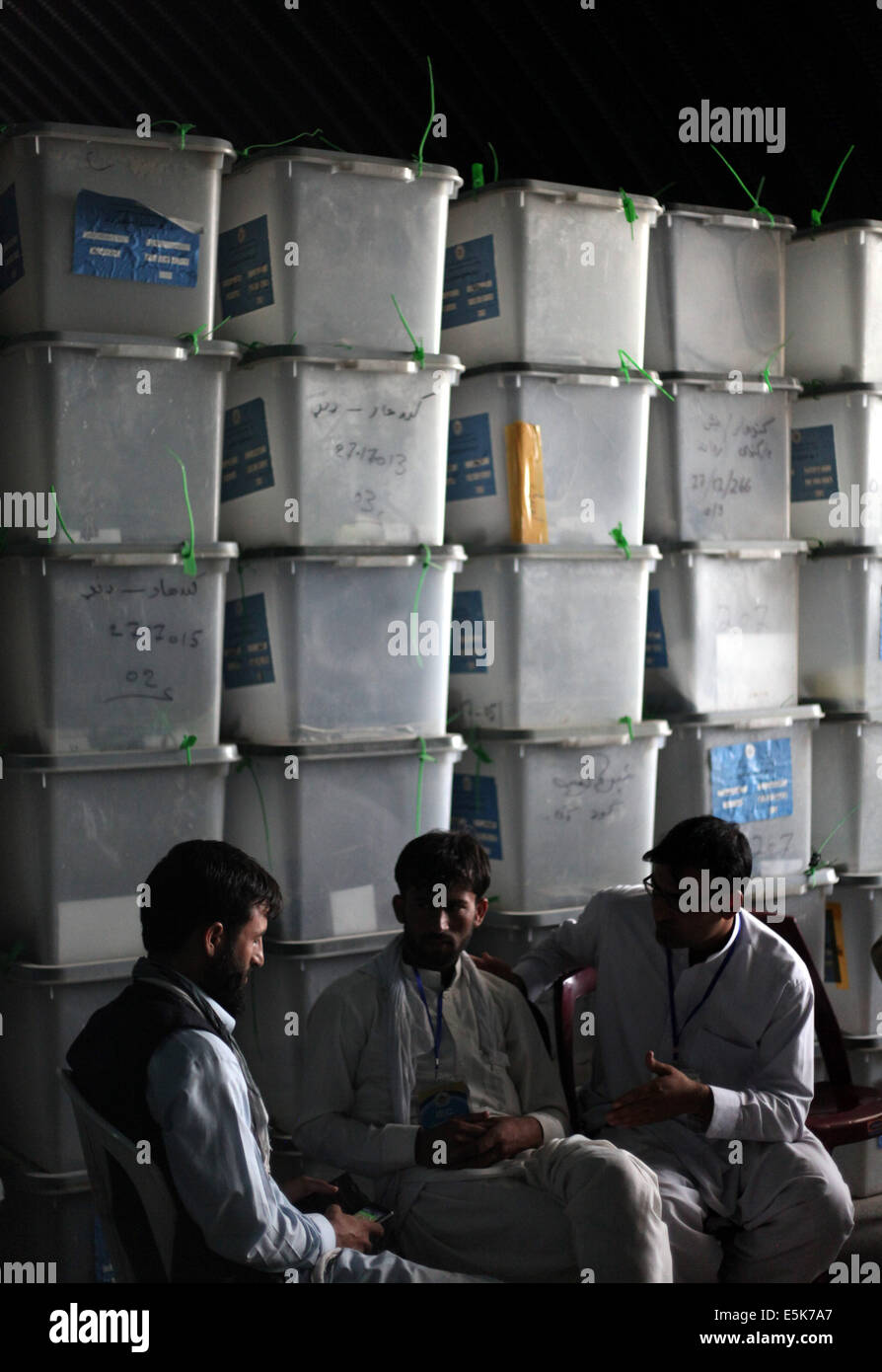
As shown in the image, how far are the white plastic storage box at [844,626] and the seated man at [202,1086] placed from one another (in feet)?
6.80

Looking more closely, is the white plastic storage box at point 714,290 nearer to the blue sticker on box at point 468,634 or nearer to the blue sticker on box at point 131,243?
the blue sticker on box at point 468,634

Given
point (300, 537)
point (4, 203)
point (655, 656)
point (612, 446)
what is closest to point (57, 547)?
point (300, 537)

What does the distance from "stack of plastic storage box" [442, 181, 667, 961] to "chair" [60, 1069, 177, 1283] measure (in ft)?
4.56

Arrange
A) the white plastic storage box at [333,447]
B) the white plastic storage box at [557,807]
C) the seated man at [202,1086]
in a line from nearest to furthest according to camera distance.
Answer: the seated man at [202,1086], the white plastic storage box at [333,447], the white plastic storage box at [557,807]

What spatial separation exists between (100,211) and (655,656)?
1.61m

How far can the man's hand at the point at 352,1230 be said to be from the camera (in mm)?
2270

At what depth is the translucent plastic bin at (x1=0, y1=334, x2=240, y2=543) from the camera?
2.86 meters

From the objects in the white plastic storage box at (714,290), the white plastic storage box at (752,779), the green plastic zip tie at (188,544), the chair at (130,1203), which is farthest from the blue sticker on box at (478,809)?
the chair at (130,1203)

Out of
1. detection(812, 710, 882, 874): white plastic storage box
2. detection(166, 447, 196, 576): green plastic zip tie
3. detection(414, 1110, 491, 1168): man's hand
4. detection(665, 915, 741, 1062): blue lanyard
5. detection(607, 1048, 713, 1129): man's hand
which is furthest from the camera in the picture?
detection(812, 710, 882, 874): white plastic storage box

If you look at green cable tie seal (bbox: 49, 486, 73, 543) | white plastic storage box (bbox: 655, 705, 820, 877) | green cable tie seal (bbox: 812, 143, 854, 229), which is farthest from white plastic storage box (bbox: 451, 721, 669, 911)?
green cable tie seal (bbox: 812, 143, 854, 229)

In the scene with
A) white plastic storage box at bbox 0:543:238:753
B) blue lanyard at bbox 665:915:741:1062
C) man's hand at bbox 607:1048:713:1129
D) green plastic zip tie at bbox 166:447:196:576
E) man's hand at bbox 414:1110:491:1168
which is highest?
green plastic zip tie at bbox 166:447:196:576

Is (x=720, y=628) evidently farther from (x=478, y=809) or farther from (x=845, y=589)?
(x=478, y=809)

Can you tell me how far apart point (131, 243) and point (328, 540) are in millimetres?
679

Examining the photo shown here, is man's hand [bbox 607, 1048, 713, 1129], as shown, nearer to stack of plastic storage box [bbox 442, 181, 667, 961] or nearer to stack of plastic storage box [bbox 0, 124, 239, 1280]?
stack of plastic storage box [bbox 442, 181, 667, 961]
